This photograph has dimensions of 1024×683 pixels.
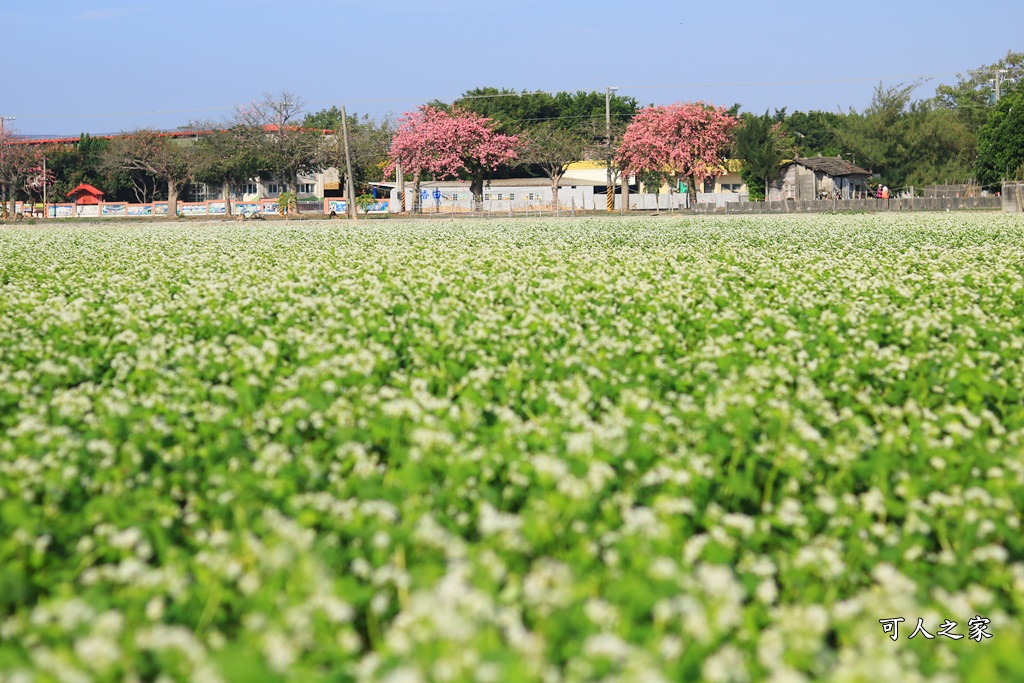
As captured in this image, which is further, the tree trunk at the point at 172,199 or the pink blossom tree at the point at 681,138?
the tree trunk at the point at 172,199

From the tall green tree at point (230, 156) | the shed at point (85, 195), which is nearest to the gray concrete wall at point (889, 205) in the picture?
the tall green tree at point (230, 156)

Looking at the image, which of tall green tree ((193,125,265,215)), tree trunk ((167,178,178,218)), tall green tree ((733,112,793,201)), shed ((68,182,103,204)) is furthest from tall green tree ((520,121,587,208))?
shed ((68,182,103,204))

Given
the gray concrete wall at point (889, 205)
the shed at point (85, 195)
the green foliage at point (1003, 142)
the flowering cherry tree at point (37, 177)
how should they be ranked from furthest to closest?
the shed at point (85, 195) → the flowering cherry tree at point (37, 177) → the green foliage at point (1003, 142) → the gray concrete wall at point (889, 205)

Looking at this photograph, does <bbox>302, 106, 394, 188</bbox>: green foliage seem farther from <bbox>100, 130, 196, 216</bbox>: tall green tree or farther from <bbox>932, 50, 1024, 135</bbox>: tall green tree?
<bbox>932, 50, 1024, 135</bbox>: tall green tree

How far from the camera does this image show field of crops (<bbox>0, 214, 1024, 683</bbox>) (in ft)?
12.3

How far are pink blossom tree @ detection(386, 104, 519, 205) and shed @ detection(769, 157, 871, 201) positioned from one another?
22938 mm

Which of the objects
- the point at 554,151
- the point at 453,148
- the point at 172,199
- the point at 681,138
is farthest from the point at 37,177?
the point at 681,138

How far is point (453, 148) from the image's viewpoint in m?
86.8

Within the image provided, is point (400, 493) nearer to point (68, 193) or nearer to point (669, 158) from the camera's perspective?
point (669, 158)

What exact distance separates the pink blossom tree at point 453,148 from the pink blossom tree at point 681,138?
11.8 m

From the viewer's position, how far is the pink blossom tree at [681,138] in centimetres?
8075

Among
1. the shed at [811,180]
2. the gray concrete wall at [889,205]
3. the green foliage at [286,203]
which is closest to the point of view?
the gray concrete wall at [889,205]

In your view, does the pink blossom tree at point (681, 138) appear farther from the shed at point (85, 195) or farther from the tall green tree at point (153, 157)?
the shed at point (85, 195)

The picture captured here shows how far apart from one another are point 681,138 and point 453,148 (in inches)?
763
